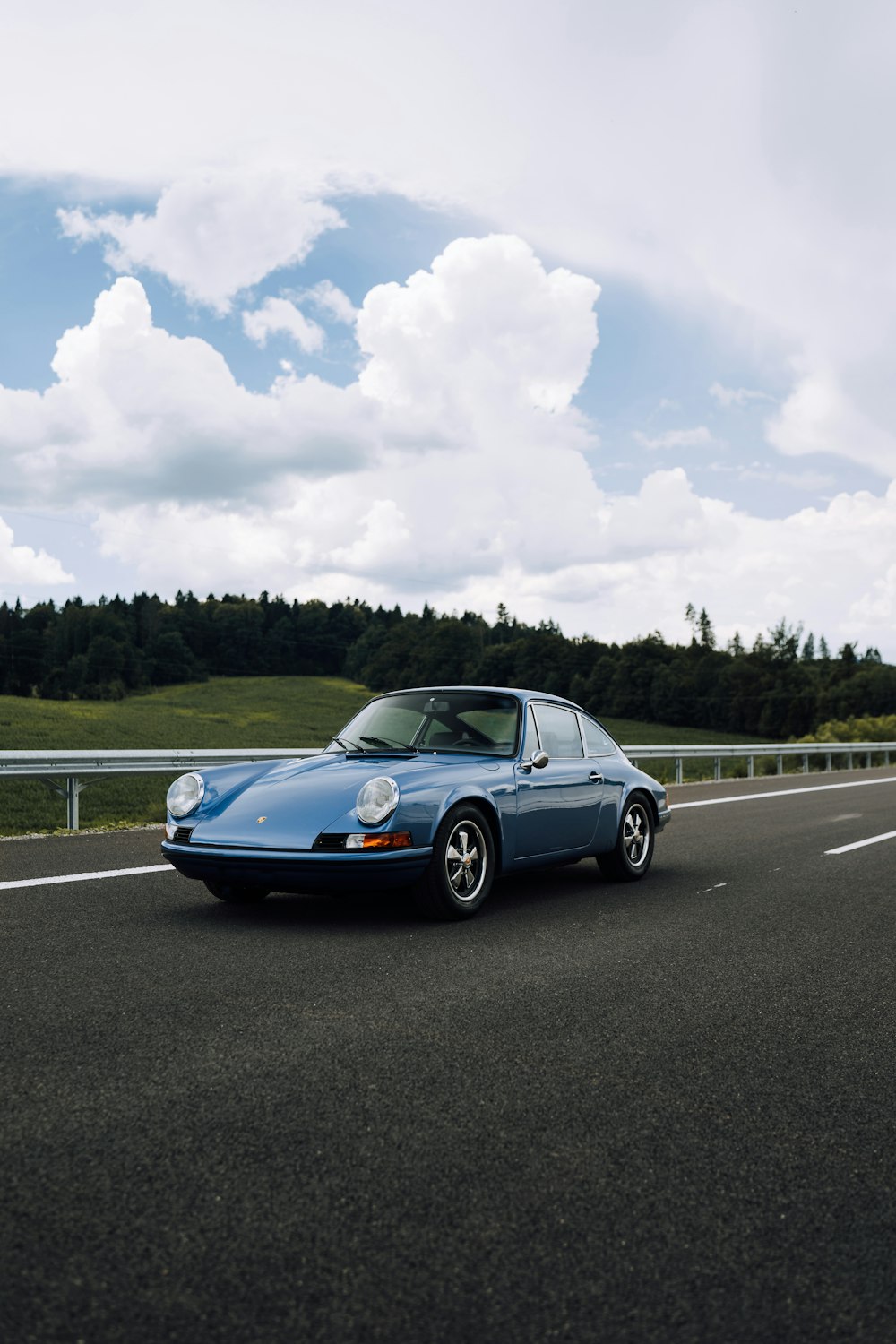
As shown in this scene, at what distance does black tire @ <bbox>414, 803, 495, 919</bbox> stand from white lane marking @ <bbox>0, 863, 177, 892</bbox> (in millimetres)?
2669

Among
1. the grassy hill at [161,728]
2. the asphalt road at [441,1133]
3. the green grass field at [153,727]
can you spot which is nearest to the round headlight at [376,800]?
the asphalt road at [441,1133]

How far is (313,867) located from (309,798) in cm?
53

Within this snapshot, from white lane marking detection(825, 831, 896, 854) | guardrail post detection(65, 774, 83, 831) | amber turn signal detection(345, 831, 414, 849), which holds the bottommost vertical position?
white lane marking detection(825, 831, 896, 854)

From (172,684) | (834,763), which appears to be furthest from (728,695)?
(834,763)

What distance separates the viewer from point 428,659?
84750 millimetres

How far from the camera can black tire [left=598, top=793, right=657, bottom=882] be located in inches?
332

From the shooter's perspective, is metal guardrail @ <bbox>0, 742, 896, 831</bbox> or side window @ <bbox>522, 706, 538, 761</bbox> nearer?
side window @ <bbox>522, 706, 538, 761</bbox>

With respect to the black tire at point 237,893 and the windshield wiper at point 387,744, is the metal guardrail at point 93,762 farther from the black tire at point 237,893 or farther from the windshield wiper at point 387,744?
the black tire at point 237,893

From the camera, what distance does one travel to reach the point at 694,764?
1860 inches

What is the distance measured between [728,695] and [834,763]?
187ft

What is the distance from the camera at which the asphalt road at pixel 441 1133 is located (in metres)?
2.32

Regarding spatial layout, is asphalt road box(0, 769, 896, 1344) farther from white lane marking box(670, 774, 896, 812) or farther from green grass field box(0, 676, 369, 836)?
white lane marking box(670, 774, 896, 812)

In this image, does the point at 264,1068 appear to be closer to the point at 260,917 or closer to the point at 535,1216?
the point at 535,1216

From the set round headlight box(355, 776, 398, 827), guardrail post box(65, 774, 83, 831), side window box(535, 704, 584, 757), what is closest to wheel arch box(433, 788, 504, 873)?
round headlight box(355, 776, 398, 827)
